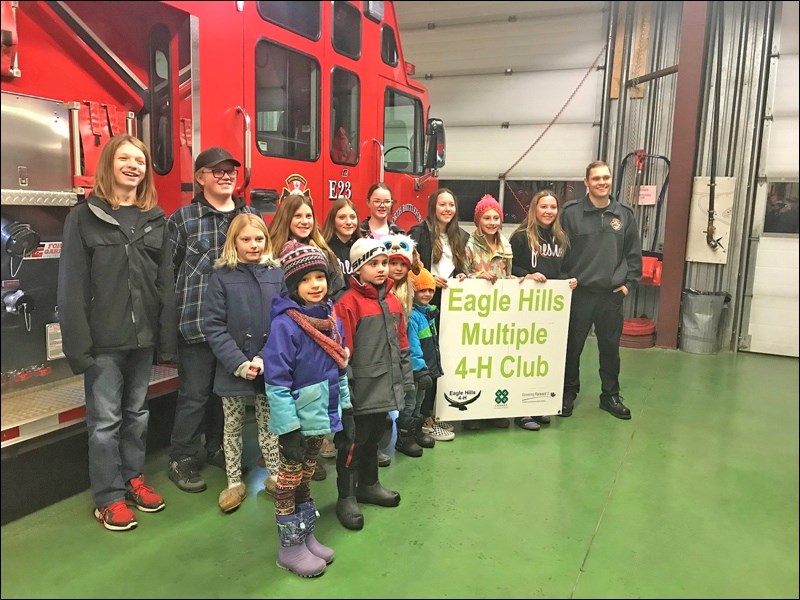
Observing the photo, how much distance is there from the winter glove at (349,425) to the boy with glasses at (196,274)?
864 mm

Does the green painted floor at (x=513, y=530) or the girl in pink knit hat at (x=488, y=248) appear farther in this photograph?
the girl in pink knit hat at (x=488, y=248)

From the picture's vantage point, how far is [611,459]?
12.7ft

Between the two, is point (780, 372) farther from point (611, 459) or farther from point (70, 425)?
point (70, 425)

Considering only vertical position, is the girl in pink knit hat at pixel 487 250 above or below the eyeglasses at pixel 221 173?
below

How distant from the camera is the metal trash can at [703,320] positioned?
691 centimetres

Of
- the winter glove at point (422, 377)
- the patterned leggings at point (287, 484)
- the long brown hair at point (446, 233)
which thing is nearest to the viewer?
the patterned leggings at point (287, 484)

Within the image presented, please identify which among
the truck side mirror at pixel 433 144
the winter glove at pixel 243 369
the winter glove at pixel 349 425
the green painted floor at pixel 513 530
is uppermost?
the truck side mirror at pixel 433 144

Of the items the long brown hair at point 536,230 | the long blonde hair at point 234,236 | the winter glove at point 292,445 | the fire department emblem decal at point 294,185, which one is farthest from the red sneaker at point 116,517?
the long brown hair at point 536,230

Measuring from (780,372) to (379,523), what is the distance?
1995mm

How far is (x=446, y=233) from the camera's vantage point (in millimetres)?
4129

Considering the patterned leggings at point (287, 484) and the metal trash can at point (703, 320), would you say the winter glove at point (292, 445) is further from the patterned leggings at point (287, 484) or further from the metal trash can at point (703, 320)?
the metal trash can at point (703, 320)

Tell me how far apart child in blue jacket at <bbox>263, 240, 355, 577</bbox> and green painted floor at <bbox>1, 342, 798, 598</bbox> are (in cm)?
16

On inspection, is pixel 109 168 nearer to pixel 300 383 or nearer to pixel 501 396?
pixel 300 383

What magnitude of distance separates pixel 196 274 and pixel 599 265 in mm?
2821
